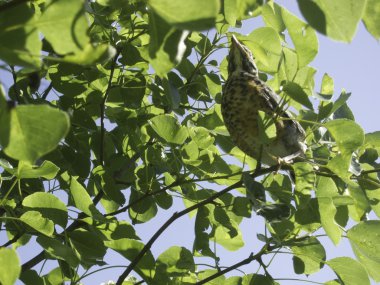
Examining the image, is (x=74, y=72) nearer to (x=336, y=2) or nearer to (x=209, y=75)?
Result: (x=209, y=75)

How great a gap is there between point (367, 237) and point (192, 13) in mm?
1090

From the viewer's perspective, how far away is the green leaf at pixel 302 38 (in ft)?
4.38

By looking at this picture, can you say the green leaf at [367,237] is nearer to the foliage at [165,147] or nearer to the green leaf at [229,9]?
the foliage at [165,147]

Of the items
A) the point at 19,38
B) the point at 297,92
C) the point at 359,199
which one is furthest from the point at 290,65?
the point at 19,38

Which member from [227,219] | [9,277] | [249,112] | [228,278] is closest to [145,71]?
[249,112]

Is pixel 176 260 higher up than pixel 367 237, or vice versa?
pixel 367 237

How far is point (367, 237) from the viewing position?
5.31ft

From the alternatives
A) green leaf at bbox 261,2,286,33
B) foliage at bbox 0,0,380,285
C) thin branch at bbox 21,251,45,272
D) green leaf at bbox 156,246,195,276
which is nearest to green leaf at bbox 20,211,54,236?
foliage at bbox 0,0,380,285

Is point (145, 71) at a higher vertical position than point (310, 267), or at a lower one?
higher

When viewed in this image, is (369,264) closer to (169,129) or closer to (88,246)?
(169,129)

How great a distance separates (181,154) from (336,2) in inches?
43.7

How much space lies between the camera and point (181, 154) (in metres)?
1.86

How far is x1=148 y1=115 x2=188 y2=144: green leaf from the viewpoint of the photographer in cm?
175

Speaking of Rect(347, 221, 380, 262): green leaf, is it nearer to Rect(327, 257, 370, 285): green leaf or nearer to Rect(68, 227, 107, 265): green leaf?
Rect(327, 257, 370, 285): green leaf
